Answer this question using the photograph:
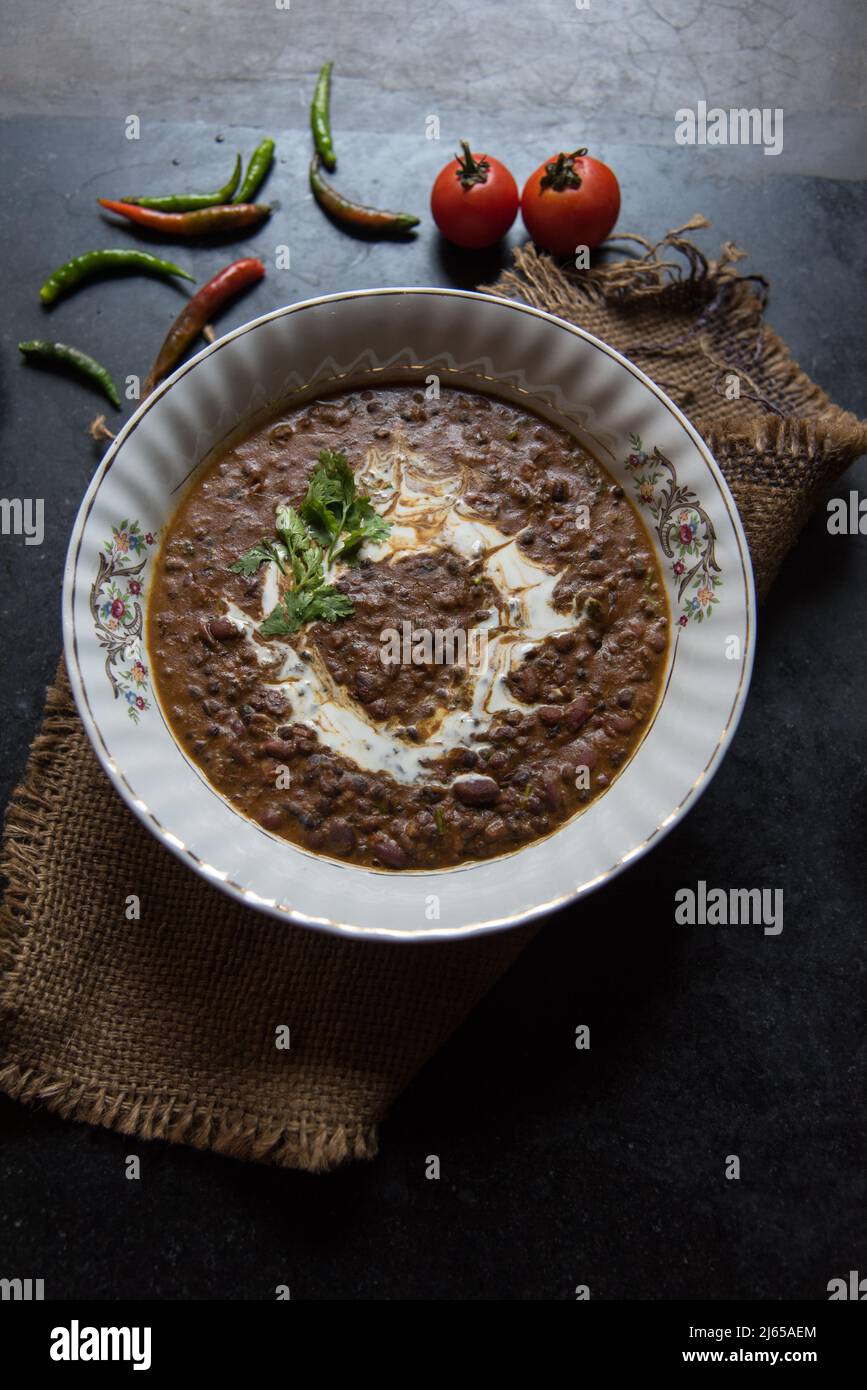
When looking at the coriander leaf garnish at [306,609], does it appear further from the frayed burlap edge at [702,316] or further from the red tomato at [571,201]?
the red tomato at [571,201]

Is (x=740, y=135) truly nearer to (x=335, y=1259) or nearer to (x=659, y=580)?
(x=659, y=580)

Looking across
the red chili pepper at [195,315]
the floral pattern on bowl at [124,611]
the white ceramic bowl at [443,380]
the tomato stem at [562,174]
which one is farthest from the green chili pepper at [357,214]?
the floral pattern on bowl at [124,611]

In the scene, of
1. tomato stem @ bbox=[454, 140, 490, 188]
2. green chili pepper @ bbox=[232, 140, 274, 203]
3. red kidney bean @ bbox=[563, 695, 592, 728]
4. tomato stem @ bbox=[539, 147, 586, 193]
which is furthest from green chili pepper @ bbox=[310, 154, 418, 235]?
red kidney bean @ bbox=[563, 695, 592, 728]

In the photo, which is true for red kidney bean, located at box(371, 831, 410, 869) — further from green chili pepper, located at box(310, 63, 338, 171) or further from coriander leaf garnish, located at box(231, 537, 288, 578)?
green chili pepper, located at box(310, 63, 338, 171)
